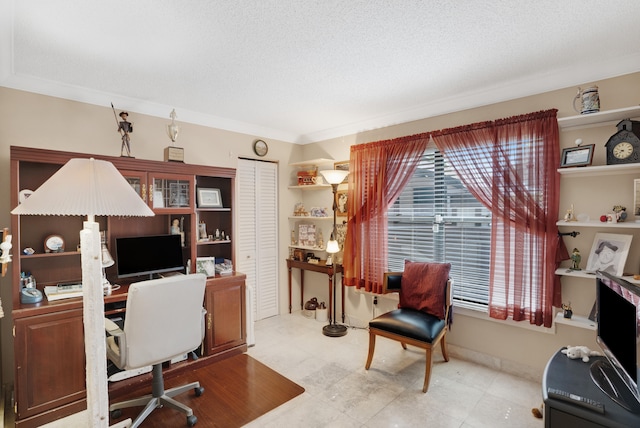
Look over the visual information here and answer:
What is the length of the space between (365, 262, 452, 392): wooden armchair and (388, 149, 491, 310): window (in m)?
0.31

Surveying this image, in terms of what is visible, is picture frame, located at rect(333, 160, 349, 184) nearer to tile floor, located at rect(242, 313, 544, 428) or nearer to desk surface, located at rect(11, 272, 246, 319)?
tile floor, located at rect(242, 313, 544, 428)

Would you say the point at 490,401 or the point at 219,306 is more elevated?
the point at 219,306

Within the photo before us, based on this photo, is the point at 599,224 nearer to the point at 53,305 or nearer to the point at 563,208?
the point at 563,208

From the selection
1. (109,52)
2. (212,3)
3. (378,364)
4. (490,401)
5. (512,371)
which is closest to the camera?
(212,3)

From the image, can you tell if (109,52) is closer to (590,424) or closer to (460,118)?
(460,118)

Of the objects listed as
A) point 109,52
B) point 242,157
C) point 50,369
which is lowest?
point 50,369

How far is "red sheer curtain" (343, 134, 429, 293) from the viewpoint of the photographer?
3.47 meters

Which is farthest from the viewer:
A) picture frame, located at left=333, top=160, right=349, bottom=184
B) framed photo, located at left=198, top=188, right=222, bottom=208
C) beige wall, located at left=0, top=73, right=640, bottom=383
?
picture frame, located at left=333, top=160, right=349, bottom=184

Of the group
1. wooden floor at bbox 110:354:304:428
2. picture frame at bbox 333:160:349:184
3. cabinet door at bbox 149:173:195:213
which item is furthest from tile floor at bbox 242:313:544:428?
picture frame at bbox 333:160:349:184

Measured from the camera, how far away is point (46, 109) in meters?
2.67

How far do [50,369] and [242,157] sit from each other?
2.75 metres

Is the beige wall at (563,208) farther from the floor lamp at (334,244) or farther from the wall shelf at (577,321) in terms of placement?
the floor lamp at (334,244)

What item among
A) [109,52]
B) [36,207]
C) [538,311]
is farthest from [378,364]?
[109,52]

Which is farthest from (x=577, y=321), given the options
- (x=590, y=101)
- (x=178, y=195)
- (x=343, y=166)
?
(x=178, y=195)
